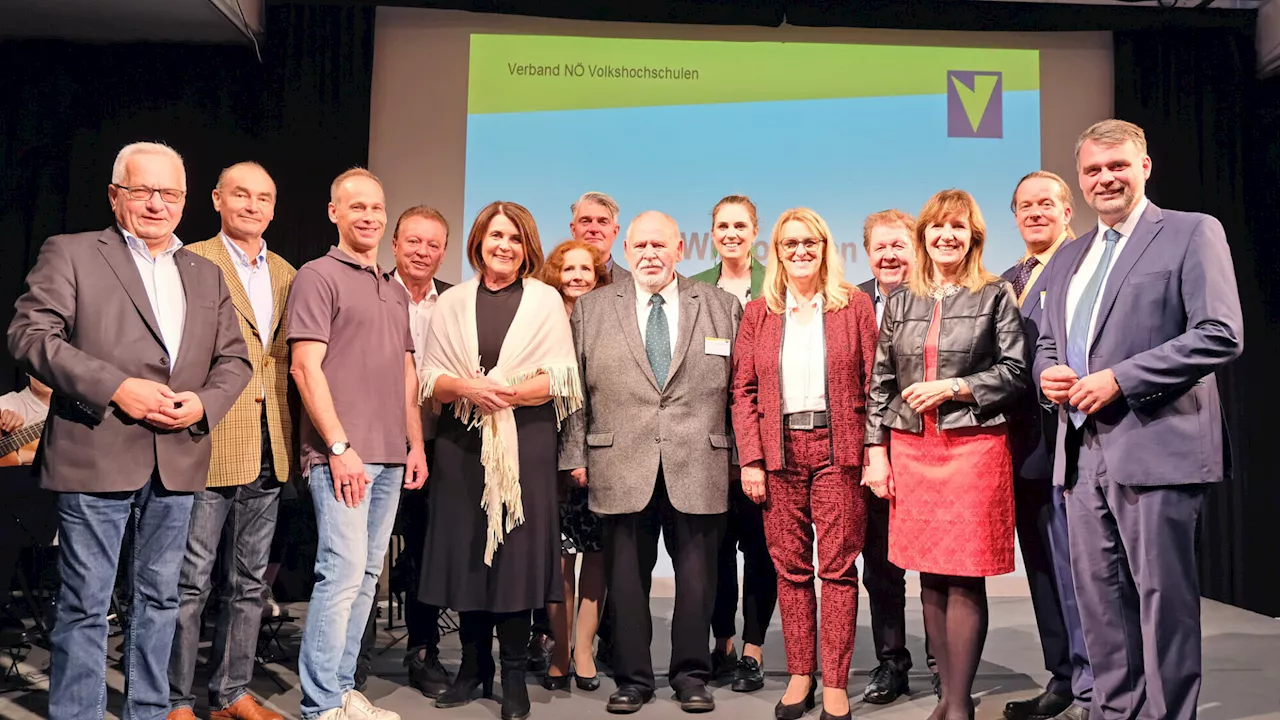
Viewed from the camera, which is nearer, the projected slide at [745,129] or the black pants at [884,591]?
the black pants at [884,591]

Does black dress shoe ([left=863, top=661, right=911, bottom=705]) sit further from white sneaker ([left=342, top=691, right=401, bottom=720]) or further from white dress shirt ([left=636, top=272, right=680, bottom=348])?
white sneaker ([left=342, top=691, right=401, bottom=720])

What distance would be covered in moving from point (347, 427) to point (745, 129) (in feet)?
12.5

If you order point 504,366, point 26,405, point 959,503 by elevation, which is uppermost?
point 504,366

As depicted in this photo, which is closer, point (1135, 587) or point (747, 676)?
point (1135, 587)

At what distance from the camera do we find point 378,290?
9.09ft

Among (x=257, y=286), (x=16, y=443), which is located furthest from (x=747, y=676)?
(x=16, y=443)

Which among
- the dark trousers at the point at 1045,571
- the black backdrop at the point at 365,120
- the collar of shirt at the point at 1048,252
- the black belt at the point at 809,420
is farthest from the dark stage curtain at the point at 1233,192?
the black belt at the point at 809,420

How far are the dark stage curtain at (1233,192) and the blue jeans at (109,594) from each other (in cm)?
597

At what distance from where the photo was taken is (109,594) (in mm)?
2309

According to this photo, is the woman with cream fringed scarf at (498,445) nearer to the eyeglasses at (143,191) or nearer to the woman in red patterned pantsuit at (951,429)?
the eyeglasses at (143,191)

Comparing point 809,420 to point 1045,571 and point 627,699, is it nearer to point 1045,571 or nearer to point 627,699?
point 1045,571

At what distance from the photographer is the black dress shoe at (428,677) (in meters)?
3.19

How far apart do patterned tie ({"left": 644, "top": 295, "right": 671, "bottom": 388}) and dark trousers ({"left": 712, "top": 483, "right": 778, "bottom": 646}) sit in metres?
0.60

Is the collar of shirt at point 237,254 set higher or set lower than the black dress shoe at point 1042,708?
higher
